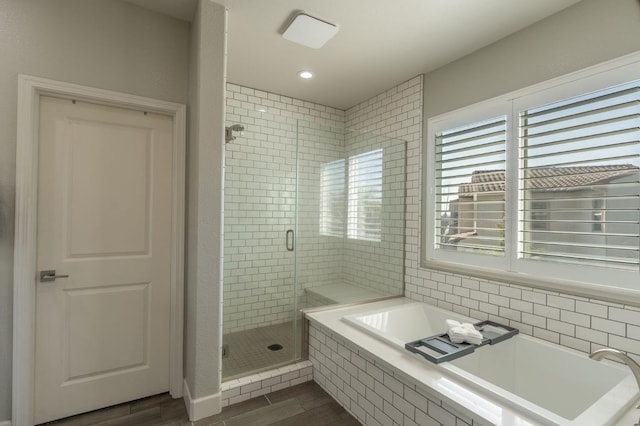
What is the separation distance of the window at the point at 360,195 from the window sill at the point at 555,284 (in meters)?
0.78

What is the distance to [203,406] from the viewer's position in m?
2.01

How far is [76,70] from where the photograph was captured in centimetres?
195

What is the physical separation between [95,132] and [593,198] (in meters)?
3.17

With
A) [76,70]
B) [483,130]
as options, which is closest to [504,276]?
[483,130]

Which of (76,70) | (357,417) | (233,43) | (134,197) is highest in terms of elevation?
(233,43)

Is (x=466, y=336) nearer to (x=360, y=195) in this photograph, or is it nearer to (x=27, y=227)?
(x=360, y=195)

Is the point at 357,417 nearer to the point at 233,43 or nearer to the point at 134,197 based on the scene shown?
the point at 134,197

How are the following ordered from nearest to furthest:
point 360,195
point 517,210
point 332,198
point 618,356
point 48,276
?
point 618,356 → point 48,276 → point 517,210 → point 332,198 → point 360,195

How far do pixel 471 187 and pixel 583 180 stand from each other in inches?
28.9

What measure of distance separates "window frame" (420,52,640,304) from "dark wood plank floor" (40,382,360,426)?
4.77 ft

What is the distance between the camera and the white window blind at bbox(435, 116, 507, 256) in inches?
92.0

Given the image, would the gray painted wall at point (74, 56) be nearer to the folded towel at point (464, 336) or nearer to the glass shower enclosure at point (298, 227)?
the glass shower enclosure at point (298, 227)

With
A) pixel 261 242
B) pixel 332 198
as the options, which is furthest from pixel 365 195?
→ pixel 261 242

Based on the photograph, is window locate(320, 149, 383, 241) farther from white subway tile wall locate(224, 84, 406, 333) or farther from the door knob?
the door knob
